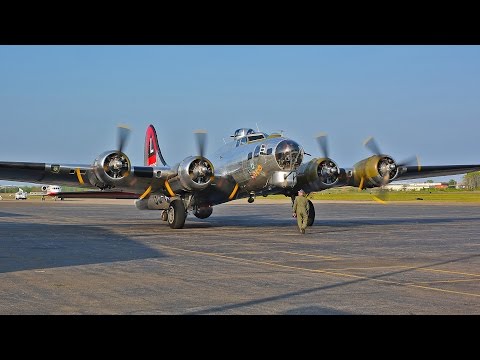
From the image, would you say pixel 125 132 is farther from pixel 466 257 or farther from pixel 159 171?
pixel 466 257

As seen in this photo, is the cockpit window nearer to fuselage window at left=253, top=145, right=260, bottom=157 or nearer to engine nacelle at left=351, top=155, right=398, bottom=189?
fuselage window at left=253, top=145, right=260, bottom=157

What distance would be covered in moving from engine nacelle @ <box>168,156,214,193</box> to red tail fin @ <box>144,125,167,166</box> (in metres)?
12.4

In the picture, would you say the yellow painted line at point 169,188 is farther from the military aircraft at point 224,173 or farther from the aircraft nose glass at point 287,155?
the aircraft nose glass at point 287,155

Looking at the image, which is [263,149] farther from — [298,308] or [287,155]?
[298,308]


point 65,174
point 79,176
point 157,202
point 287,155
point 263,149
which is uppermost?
point 263,149

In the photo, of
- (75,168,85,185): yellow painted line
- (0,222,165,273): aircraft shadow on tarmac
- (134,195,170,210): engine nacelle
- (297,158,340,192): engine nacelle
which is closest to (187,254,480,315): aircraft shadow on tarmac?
(0,222,165,273): aircraft shadow on tarmac

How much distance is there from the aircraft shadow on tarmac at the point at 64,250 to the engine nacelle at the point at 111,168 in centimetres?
242

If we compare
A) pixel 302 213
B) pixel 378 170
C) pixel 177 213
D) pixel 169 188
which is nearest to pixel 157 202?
pixel 169 188

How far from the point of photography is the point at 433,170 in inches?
1326

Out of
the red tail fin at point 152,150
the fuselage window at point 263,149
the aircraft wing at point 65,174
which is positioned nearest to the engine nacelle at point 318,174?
the fuselage window at point 263,149

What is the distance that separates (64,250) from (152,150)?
2195cm

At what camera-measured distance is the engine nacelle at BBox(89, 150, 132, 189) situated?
26.3m

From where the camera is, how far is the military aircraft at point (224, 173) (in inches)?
1066
